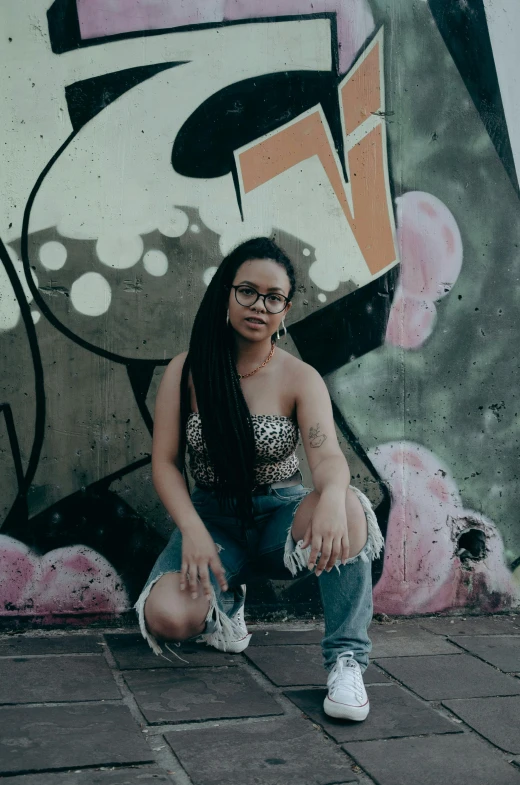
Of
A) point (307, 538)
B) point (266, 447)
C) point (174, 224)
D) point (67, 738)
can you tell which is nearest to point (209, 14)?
point (174, 224)

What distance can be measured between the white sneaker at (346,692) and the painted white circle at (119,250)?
1791 mm

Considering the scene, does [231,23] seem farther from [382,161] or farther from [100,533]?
[100,533]

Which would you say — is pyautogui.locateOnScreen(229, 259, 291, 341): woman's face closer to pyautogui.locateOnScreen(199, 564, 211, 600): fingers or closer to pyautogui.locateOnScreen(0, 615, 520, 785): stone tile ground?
pyautogui.locateOnScreen(199, 564, 211, 600): fingers

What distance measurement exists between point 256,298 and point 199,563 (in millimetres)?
897

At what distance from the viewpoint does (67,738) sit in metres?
2.04

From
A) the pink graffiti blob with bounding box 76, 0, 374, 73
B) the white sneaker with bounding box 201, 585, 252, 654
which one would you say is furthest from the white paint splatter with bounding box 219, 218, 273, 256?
the white sneaker with bounding box 201, 585, 252, 654

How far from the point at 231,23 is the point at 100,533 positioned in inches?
88.8

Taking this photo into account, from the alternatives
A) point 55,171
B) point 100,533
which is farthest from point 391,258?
point 100,533

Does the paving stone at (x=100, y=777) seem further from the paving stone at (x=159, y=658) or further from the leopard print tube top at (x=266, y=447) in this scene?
the leopard print tube top at (x=266, y=447)

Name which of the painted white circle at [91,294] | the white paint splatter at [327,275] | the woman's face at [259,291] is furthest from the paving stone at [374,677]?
the painted white circle at [91,294]

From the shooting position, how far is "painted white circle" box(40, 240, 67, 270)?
3055mm

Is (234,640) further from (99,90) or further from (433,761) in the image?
(99,90)

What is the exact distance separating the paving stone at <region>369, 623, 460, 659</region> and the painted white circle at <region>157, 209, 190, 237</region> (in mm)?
1900

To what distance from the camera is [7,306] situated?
3.04 m
